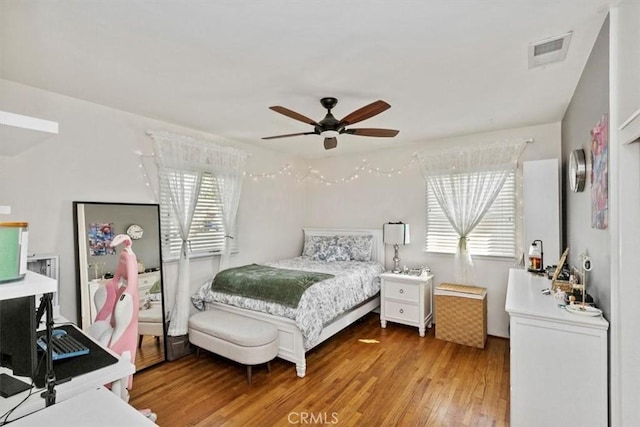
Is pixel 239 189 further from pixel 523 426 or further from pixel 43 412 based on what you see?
pixel 523 426

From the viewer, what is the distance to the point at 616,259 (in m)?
1.56

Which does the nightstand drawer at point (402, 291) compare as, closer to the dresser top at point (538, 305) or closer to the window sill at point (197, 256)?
the dresser top at point (538, 305)

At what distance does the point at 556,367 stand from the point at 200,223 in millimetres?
3499

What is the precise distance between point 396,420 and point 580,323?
1381 mm

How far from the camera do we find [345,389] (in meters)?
2.71

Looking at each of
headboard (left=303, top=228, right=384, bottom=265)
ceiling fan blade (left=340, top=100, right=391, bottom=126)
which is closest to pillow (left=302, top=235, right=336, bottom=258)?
headboard (left=303, top=228, right=384, bottom=265)

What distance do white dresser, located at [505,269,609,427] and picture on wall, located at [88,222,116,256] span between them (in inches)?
131

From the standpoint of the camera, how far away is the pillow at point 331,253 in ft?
15.2

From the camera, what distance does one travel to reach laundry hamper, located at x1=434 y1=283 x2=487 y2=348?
3.54 metres

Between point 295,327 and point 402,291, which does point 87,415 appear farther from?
point 402,291

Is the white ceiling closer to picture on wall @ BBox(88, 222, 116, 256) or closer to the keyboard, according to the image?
picture on wall @ BBox(88, 222, 116, 256)

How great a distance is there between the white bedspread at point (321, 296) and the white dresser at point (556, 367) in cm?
166

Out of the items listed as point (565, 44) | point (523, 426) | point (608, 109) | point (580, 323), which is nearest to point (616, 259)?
point (580, 323)

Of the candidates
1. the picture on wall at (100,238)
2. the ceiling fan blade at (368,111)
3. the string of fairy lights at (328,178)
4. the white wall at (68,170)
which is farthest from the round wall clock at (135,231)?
the ceiling fan blade at (368,111)
